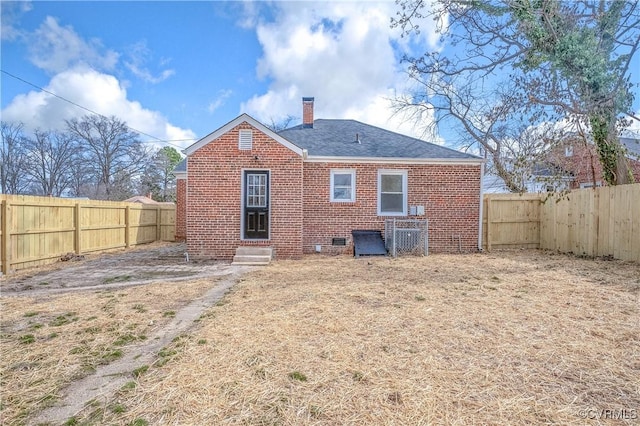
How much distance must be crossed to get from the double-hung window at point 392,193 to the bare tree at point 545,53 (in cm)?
323

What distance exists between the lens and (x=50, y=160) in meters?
29.1

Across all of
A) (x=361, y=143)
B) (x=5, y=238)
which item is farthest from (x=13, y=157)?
(x=361, y=143)

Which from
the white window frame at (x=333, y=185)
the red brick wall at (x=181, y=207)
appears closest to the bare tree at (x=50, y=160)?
the red brick wall at (x=181, y=207)

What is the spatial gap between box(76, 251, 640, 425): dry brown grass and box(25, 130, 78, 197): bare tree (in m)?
32.0

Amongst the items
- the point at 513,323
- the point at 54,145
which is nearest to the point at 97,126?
the point at 54,145

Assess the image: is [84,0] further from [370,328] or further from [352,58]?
[370,328]

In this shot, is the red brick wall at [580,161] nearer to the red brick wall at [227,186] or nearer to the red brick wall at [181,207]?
the red brick wall at [227,186]

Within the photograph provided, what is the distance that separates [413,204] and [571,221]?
4.91 metres

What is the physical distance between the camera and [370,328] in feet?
13.1

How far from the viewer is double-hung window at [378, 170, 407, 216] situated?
11.0m

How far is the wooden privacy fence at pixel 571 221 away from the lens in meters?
8.52

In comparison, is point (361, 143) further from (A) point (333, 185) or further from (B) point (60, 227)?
(B) point (60, 227)

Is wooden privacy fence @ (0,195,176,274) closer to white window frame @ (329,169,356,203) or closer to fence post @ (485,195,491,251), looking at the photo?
white window frame @ (329,169,356,203)

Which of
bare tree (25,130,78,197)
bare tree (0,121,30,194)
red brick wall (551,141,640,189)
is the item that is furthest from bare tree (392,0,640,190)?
bare tree (0,121,30,194)
